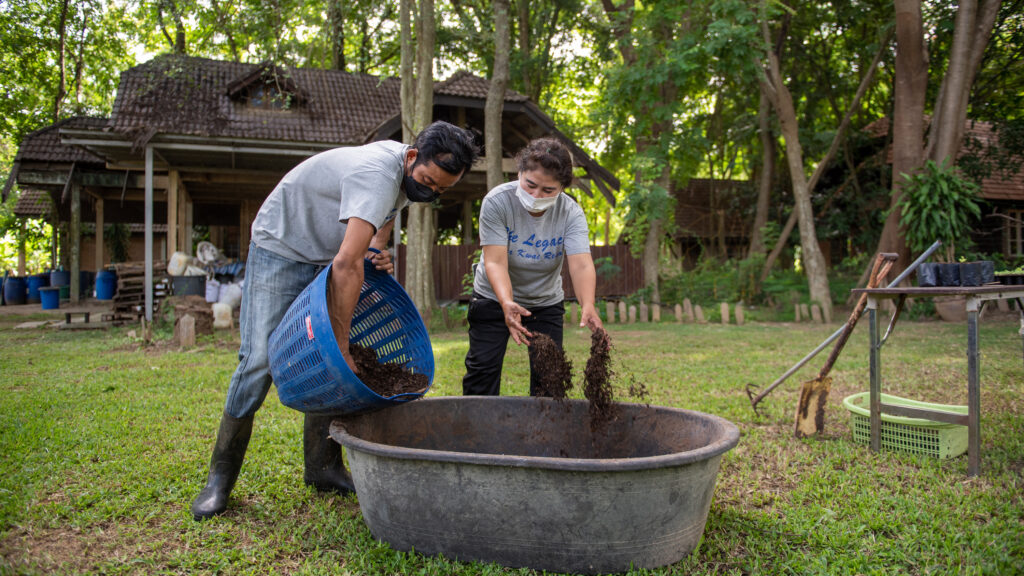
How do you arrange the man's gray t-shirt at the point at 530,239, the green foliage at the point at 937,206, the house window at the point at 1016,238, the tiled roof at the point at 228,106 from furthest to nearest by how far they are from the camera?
the house window at the point at 1016,238 → the tiled roof at the point at 228,106 → the green foliage at the point at 937,206 → the man's gray t-shirt at the point at 530,239

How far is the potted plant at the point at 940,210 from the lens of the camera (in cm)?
1169

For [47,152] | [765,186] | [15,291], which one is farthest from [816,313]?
[15,291]

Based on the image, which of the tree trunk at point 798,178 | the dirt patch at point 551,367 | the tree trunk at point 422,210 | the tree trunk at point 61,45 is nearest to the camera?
the dirt patch at point 551,367

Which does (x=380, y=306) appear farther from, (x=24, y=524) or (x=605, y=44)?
(x=605, y=44)

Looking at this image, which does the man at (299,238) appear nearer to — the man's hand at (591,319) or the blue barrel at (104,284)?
the man's hand at (591,319)

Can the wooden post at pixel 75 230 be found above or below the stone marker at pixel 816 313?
above

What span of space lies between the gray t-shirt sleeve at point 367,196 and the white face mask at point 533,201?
0.82m

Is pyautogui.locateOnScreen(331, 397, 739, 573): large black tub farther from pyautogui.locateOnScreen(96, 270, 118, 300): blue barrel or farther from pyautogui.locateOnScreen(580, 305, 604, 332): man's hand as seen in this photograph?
pyautogui.locateOnScreen(96, 270, 118, 300): blue barrel

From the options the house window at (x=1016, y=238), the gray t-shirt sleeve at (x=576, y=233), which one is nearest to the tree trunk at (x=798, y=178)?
the house window at (x=1016, y=238)

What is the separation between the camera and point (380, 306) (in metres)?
3.18

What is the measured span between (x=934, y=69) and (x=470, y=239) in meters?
11.5

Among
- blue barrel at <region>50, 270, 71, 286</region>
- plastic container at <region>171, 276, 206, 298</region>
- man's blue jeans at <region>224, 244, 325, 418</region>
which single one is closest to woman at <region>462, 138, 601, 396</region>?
man's blue jeans at <region>224, 244, 325, 418</region>

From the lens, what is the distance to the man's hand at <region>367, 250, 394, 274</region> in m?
2.90

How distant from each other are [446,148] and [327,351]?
0.90 metres
